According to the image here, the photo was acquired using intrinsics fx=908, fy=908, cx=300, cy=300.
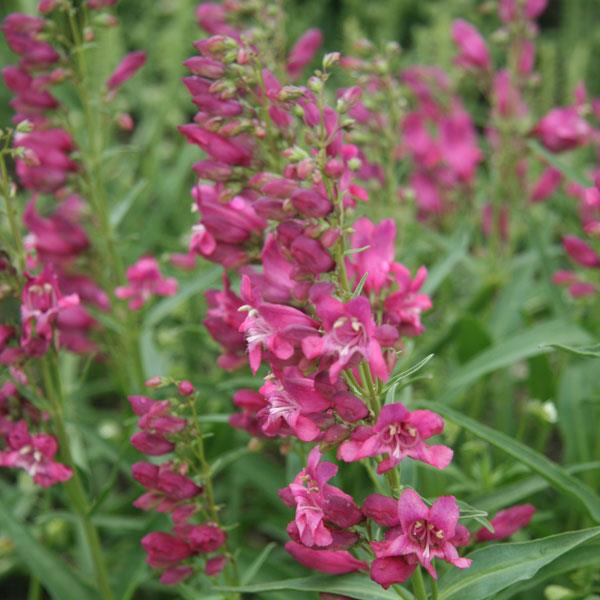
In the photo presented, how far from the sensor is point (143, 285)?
119 inches

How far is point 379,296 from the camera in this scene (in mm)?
2152

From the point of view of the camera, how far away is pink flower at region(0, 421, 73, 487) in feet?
7.47

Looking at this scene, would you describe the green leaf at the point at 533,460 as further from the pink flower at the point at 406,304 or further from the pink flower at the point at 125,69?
the pink flower at the point at 125,69

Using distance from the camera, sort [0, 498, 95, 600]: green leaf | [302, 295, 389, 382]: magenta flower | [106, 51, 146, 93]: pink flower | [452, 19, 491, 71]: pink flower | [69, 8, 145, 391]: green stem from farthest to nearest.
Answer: [452, 19, 491, 71]: pink flower
[106, 51, 146, 93]: pink flower
[69, 8, 145, 391]: green stem
[0, 498, 95, 600]: green leaf
[302, 295, 389, 382]: magenta flower

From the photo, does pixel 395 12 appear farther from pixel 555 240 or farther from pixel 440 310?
pixel 440 310

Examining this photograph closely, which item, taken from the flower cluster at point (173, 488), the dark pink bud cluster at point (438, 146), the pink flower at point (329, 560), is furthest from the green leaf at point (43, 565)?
the dark pink bud cluster at point (438, 146)

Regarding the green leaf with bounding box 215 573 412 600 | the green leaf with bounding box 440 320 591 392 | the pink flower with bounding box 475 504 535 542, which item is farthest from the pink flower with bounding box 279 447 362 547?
the green leaf with bounding box 440 320 591 392

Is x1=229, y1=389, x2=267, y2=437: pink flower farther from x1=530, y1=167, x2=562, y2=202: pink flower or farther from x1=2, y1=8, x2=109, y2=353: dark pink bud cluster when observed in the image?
x1=530, y1=167, x2=562, y2=202: pink flower

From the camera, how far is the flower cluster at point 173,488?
2.05 metres

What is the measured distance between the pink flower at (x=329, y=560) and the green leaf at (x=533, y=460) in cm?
42

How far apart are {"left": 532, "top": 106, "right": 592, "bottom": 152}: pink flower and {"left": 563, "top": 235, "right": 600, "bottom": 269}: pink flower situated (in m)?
0.83

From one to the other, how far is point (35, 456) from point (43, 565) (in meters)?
0.46

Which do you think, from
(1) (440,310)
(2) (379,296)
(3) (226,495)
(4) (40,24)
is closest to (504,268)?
(1) (440,310)

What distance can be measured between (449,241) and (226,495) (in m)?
1.32
